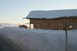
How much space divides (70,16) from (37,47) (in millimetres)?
16760

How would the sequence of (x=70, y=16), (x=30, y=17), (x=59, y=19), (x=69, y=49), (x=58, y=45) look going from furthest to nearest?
(x=30, y=17) → (x=59, y=19) → (x=70, y=16) → (x=58, y=45) → (x=69, y=49)

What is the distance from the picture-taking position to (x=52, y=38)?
36.5 ft

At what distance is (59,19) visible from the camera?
27766mm

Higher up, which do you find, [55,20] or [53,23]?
[55,20]

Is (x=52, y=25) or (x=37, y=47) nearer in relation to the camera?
(x=37, y=47)

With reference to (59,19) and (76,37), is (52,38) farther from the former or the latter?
(59,19)

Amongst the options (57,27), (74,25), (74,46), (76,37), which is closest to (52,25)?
(57,27)

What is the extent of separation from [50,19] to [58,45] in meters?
19.3

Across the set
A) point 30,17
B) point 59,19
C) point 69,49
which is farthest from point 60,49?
point 30,17

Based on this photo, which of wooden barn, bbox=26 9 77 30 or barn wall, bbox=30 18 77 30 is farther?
barn wall, bbox=30 18 77 30

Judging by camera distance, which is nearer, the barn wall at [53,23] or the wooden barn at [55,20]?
the wooden barn at [55,20]

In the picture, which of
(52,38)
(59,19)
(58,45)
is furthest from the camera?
(59,19)

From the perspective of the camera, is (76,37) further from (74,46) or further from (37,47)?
(37,47)

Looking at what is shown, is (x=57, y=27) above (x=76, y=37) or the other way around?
the other way around
